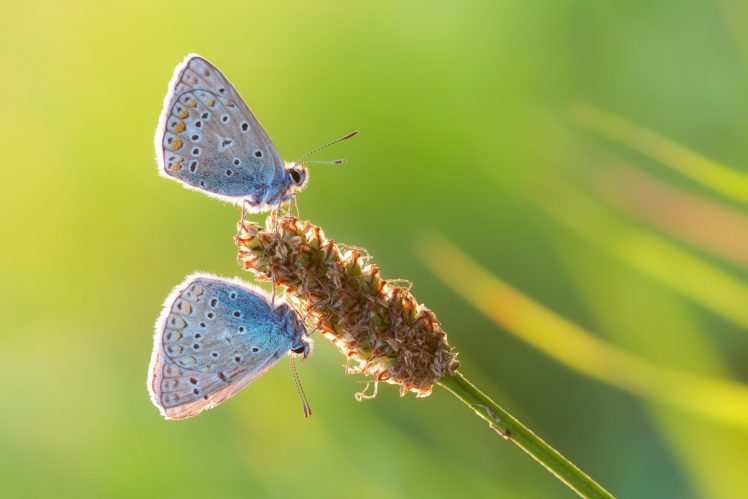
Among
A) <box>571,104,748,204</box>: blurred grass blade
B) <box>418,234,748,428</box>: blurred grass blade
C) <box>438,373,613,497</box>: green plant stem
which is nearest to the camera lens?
<box>438,373,613,497</box>: green plant stem

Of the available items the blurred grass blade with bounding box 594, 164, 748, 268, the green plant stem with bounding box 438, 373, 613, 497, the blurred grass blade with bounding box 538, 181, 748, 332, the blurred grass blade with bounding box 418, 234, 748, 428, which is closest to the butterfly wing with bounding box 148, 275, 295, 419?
the green plant stem with bounding box 438, 373, 613, 497

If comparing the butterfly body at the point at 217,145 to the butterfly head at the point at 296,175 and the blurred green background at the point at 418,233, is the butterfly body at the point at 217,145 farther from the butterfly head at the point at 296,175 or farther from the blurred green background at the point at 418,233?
the blurred green background at the point at 418,233

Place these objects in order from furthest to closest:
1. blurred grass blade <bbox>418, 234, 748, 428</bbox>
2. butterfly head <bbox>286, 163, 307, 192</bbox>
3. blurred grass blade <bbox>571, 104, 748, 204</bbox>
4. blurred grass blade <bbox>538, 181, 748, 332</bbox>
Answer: blurred grass blade <bbox>538, 181, 748, 332</bbox> → blurred grass blade <bbox>418, 234, 748, 428</bbox> → blurred grass blade <bbox>571, 104, 748, 204</bbox> → butterfly head <bbox>286, 163, 307, 192</bbox>

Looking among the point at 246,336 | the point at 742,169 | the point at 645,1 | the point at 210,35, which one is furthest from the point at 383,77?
the point at 246,336

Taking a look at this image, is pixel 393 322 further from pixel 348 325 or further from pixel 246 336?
pixel 246 336

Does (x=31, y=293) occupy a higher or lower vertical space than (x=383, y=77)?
lower

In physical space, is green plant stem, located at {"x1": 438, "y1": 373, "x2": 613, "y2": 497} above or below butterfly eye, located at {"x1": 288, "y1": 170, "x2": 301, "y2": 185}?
below

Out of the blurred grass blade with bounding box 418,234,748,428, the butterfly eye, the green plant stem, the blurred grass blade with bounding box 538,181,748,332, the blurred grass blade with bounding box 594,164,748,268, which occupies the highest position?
the butterfly eye

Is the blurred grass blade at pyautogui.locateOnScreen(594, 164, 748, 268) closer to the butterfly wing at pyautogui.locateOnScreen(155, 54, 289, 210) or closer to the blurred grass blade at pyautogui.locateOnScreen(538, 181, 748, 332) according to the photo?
the blurred grass blade at pyautogui.locateOnScreen(538, 181, 748, 332)
